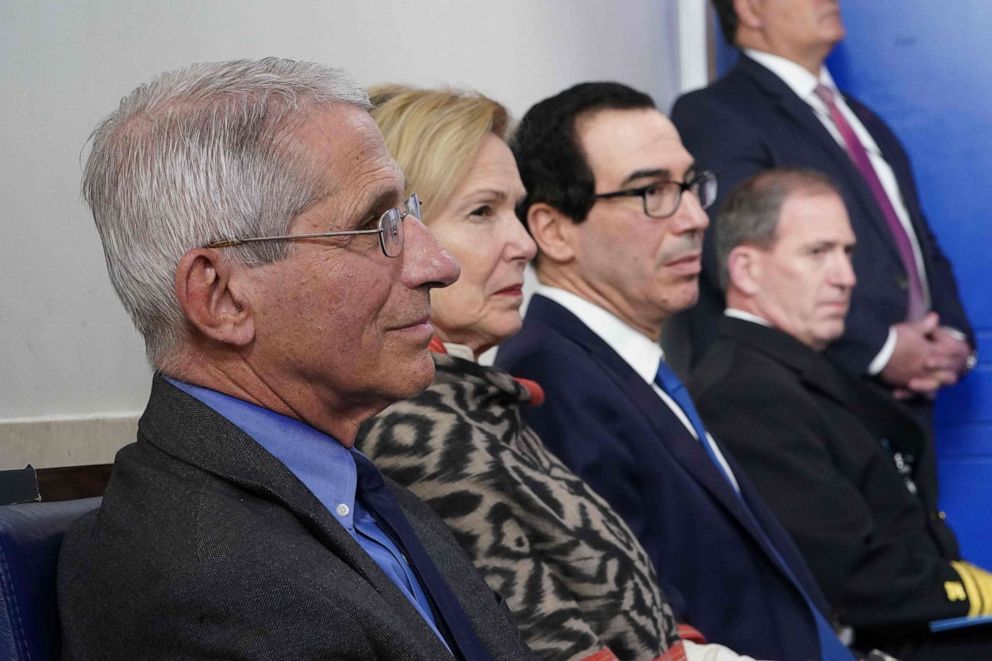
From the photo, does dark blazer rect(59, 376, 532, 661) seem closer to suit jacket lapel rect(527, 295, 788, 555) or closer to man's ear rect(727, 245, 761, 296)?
suit jacket lapel rect(527, 295, 788, 555)

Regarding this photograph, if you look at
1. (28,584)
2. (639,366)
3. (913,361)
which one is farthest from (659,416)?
(913,361)

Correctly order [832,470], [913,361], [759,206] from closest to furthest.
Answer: [832,470] < [759,206] < [913,361]

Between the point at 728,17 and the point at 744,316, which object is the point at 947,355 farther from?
the point at 728,17

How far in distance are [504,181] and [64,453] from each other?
0.82 m

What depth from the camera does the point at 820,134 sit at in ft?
12.8

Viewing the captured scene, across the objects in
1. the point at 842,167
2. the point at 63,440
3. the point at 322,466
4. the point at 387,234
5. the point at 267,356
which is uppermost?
the point at 387,234

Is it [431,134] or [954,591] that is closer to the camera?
[431,134]

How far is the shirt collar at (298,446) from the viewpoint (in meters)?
1.43

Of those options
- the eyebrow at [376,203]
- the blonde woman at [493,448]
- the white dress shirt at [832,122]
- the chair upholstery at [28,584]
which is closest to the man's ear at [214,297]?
the eyebrow at [376,203]

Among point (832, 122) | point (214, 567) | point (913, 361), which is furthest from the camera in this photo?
point (832, 122)

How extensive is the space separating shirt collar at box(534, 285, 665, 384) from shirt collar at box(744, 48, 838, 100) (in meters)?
1.74

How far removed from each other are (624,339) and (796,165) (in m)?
1.49

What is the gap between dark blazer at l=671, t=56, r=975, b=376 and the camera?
362cm

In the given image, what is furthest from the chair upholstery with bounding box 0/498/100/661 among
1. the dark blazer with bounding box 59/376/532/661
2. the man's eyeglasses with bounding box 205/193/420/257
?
the man's eyeglasses with bounding box 205/193/420/257
